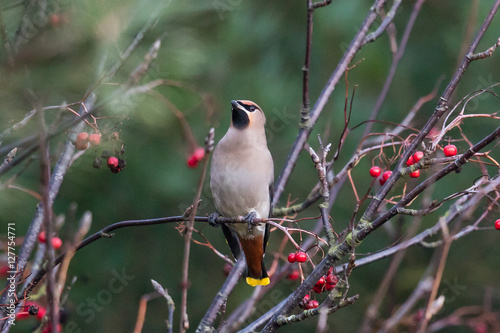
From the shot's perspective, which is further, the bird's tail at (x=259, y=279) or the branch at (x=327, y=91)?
the bird's tail at (x=259, y=279)

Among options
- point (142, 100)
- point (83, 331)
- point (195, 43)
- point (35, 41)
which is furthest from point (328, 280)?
point (83, 331)

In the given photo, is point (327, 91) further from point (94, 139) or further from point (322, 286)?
point (94, 139)

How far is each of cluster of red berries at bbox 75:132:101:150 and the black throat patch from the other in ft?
4.09

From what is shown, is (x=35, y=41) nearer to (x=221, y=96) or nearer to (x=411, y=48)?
(x=221, y=96)

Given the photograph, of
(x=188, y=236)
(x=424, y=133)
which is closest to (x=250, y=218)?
(x=424, y=133)

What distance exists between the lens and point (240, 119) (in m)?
3.26

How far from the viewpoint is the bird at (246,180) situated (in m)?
3.14

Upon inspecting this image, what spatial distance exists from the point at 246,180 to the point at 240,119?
0.31 m

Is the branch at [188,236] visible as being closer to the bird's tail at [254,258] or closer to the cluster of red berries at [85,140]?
the cluster of red berries at [85,140]

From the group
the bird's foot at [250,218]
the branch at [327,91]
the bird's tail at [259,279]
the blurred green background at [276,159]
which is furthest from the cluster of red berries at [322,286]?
the blurred green background at [276,159]

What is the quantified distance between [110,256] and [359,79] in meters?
2.14

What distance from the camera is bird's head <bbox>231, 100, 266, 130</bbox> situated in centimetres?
326

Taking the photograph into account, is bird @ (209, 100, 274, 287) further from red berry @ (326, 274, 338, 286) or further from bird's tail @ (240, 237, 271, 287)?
red berry @ (326, 274, 338, 286)

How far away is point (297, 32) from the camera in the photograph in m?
5.12
